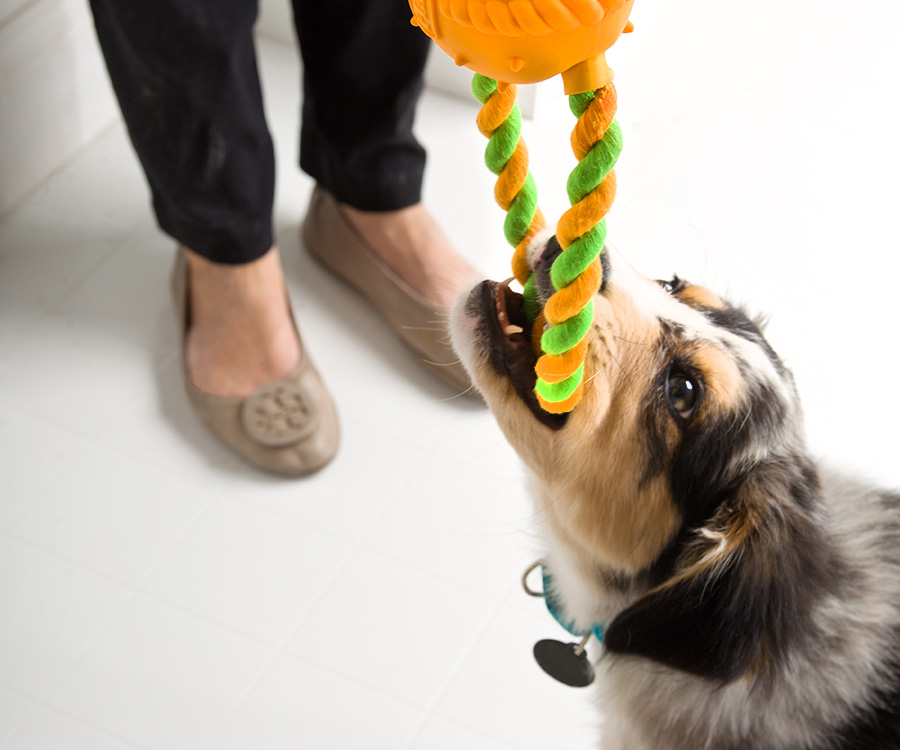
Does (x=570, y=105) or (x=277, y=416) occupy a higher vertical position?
(x=570, y=105)

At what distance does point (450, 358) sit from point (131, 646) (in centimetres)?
90

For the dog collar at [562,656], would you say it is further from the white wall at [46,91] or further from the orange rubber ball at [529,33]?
the white wall at [46,91]

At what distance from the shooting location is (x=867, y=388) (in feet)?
7.23

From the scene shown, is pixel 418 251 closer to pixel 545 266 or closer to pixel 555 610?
pixel 555 610

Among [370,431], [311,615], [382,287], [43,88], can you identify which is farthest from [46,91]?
[311,615]

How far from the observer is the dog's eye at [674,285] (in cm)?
131

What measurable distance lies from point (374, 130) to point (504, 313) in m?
1.07

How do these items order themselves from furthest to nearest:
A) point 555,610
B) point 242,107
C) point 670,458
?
point 242,107, point 555,610, point 670,458

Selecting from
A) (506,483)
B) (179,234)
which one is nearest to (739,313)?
(506,483)

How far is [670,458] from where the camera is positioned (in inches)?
44.3

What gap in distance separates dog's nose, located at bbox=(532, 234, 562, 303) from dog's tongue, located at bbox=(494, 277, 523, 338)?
94 millimetres

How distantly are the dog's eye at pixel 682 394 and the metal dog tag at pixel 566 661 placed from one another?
1.54 ft

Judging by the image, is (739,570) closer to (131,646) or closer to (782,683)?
(782,683)

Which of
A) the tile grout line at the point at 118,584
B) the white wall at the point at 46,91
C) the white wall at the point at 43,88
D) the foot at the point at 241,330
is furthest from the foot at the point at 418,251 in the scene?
the white wall at the point at 43,88
